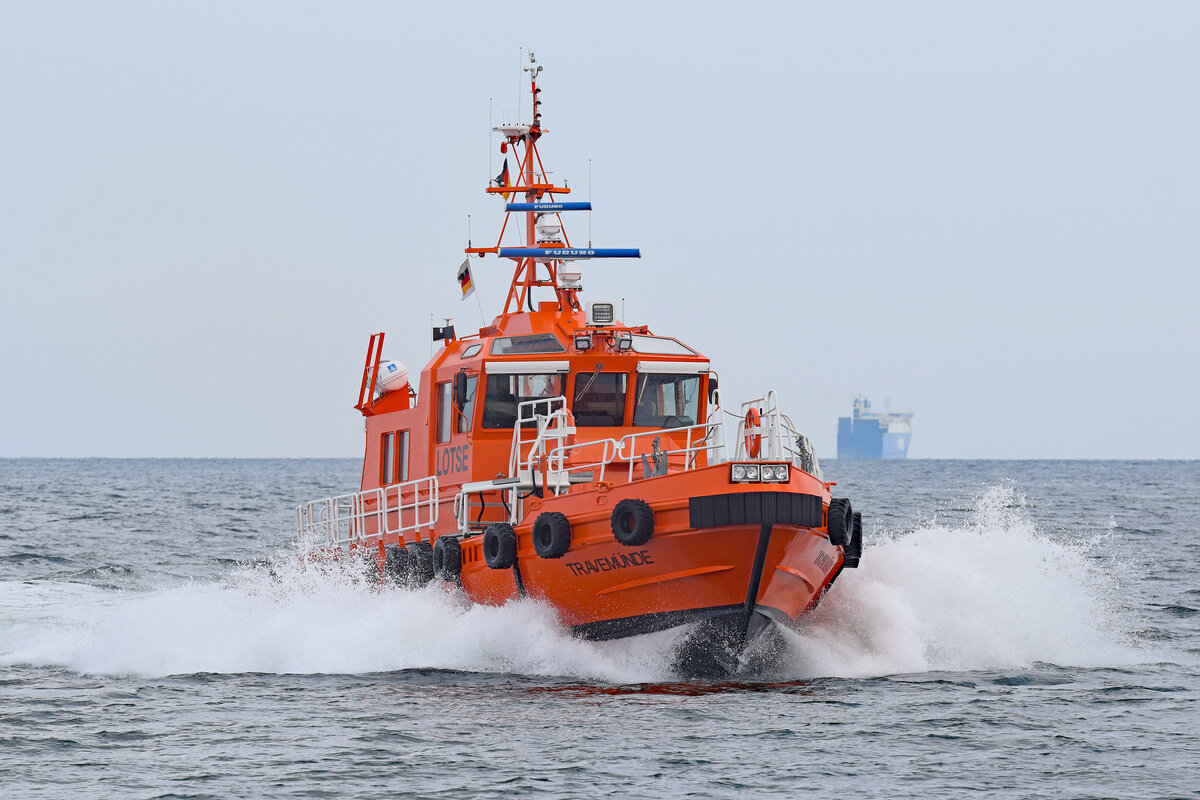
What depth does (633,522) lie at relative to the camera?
12.9 metres

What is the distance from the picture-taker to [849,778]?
10219 mm

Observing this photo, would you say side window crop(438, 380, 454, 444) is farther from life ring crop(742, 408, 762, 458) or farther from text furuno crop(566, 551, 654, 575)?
life ring crop(742, 408, 762, 458)

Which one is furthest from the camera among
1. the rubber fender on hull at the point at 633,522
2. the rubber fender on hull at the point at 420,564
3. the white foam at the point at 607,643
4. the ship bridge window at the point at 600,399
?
the rubber fender on hull at the point at 420,564

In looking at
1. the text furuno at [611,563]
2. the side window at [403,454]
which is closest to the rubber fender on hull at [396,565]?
the side window at [403,454]

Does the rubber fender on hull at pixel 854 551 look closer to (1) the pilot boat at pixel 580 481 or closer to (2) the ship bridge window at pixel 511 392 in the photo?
(1) the pilot boat at pixel 580 481

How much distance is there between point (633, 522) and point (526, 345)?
353 centimetres

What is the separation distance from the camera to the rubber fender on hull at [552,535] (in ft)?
44.0

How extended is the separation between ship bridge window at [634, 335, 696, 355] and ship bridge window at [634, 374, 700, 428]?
0.28m

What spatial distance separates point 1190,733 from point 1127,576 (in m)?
13.6

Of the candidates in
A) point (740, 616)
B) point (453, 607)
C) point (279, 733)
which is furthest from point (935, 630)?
point (279, 733)

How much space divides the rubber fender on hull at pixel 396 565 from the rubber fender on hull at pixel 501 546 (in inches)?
85.3

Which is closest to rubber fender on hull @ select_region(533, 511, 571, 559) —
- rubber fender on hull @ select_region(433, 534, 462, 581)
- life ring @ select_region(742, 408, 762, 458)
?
rubber fender on hull @ select_region(433, 534, 462, 581)

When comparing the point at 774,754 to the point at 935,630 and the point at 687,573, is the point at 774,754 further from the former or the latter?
the point at 935,630

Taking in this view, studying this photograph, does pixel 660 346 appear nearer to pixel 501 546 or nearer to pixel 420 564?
pixel 501 546
